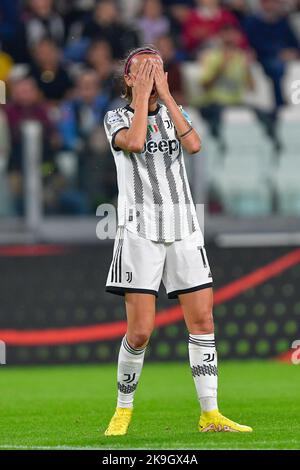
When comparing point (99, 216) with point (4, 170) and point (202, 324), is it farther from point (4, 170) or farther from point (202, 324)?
point (202, 324)

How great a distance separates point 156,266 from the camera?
293 inches

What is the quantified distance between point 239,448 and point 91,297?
270 inches

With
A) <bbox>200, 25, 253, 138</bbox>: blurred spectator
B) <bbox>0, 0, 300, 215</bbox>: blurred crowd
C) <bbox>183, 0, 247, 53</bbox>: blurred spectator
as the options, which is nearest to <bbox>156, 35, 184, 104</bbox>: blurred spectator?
<bbox>0, 0, 300, 215</bbox>: blurred crowd

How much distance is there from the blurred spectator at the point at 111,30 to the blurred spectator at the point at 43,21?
15.9 inches

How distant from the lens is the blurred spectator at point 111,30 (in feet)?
48.2

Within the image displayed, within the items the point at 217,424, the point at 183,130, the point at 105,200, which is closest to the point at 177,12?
the point at 105,200

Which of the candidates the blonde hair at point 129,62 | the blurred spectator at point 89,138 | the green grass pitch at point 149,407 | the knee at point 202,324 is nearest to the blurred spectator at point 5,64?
the blurred spectator at point 89,138

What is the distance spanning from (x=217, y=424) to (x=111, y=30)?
8332mm

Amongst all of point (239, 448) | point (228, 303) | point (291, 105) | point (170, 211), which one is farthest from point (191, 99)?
point (239, 448)

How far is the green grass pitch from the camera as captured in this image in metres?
7.15

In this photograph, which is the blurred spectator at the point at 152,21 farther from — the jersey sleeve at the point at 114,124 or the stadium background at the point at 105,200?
the jersey sleeve at the point at 114,124

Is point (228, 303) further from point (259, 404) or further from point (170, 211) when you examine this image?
point (170, 211)

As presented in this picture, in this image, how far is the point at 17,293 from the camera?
13.4 m

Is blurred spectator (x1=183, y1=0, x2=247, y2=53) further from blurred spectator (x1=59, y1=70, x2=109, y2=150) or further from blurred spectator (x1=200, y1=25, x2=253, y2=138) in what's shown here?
blurred spectator (x1=59, y1=70, x2=109, y2=150)
